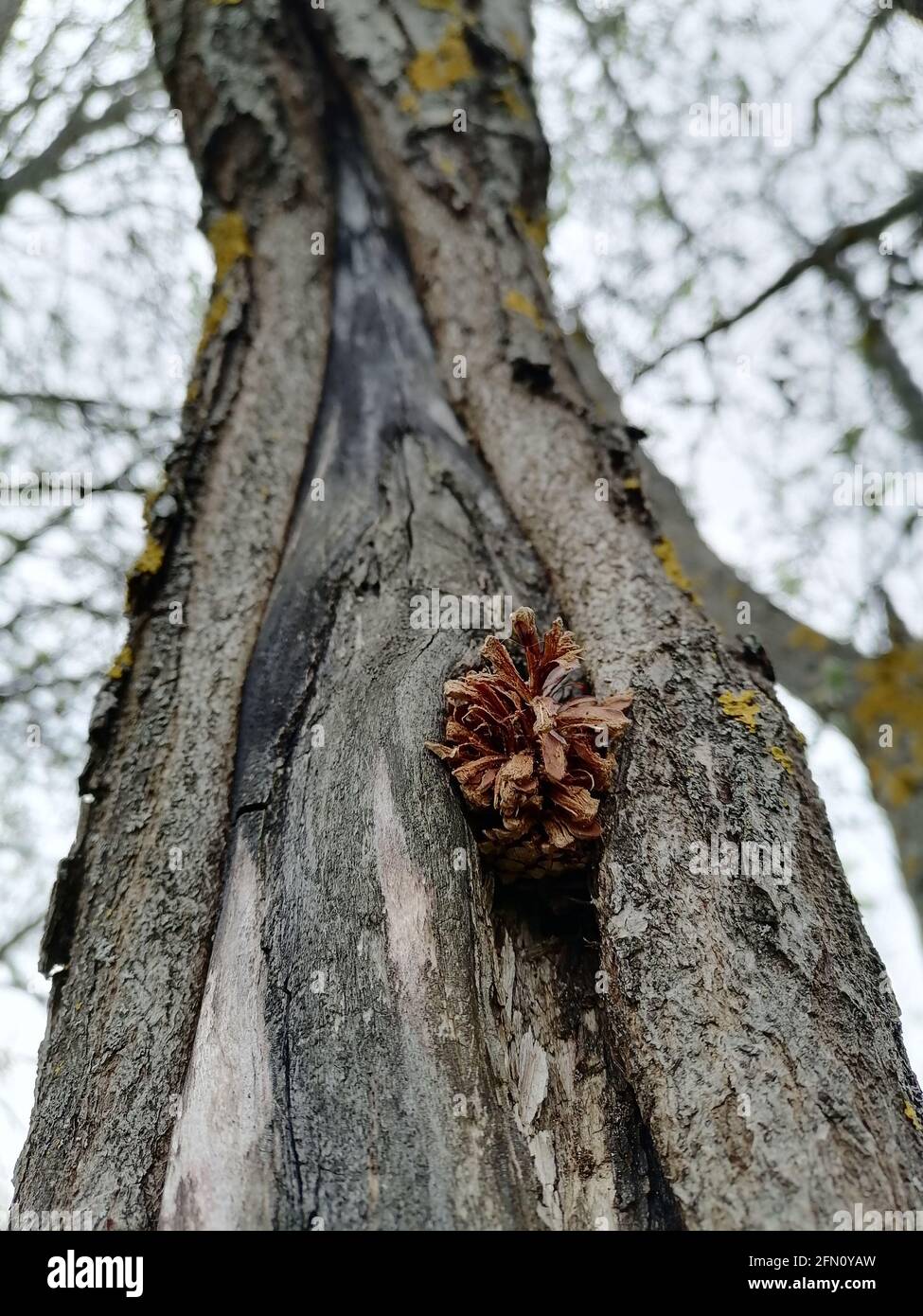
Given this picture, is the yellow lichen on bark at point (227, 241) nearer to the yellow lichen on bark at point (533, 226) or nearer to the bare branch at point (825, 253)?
the yellow lichen on bark at point (533, 226)

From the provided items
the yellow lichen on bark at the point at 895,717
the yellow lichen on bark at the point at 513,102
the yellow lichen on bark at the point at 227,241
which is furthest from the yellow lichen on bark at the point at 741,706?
the yellow lichen on bark at the point at 895,717

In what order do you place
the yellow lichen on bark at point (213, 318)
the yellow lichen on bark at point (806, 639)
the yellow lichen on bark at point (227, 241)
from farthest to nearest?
the yellow lichen on bark at point (806, 639) < the yellow lichen on bark at point (227, 241) < the yellow lichen on bark at point (213, 318)

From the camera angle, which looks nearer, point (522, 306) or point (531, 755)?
point (531, 755)

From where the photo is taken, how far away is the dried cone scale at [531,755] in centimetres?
122

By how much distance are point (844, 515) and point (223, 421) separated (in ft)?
12.5

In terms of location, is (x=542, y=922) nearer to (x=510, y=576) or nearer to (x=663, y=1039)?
(x=663, y=1039)

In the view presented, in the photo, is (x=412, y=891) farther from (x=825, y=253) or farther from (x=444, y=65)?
(x=825, y=253)

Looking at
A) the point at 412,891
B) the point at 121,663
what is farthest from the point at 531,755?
the point at 121,663

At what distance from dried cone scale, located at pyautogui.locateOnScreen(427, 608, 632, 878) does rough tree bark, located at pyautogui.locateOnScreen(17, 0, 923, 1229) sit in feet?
0.14

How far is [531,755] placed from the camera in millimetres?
1247

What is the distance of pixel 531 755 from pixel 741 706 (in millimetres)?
311

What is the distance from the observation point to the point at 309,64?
2281 mm

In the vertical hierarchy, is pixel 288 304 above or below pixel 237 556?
above
